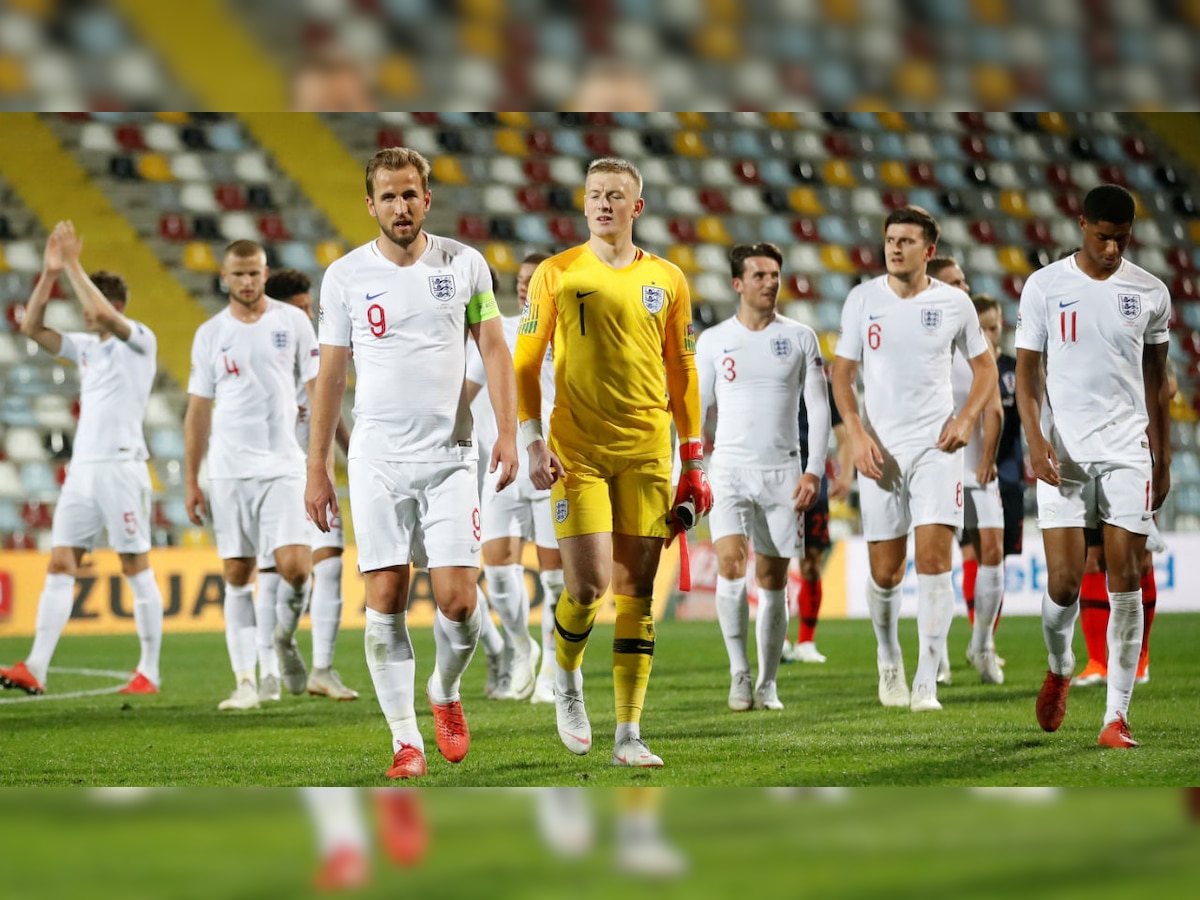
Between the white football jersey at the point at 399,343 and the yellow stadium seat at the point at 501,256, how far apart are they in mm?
9705

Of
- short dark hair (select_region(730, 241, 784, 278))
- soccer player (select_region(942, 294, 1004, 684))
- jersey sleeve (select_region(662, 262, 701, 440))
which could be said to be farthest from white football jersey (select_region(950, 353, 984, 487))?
jersey sleeve (select_region(662, 262, 701, 440))

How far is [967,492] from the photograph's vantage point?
7.00m

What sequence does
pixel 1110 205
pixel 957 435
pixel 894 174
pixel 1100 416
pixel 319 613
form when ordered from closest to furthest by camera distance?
pixel 1110 205 < pixel 1100 416 < pixel 957 435 < pixel 319 613 < pixel 894 174

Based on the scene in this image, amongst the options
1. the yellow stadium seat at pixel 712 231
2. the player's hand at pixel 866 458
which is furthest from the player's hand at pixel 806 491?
the yellow stadium seat at pixel 712 231

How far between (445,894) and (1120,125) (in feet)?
42.5

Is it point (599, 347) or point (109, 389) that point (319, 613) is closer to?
point (109, 389)

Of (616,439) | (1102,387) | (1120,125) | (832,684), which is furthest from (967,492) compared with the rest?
(1120,125)

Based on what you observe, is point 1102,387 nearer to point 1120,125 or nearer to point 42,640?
point 42,640

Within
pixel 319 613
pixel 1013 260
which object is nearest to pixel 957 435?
pixel 319 613

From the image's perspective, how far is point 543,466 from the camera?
14.1 ft

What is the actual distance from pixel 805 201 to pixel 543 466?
11345mm

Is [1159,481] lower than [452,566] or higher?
higher

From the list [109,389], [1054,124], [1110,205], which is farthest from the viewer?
[1054,124]

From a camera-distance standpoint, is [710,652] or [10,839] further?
[710,652]
